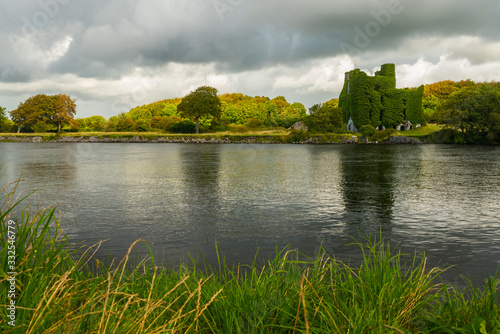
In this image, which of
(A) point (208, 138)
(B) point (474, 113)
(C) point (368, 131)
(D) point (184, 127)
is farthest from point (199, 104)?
(B) point (474, 113)

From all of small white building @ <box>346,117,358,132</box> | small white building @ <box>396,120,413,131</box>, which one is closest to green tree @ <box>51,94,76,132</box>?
small white building @ <box>346,117,358,132</box>

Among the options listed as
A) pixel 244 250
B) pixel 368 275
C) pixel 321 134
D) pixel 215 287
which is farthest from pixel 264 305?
pixel 321 134

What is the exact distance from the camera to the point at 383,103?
89.4m

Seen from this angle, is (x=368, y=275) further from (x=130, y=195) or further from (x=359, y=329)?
(x=130, y=195)

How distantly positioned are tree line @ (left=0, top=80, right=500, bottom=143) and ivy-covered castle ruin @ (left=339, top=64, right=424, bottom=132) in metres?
4.72

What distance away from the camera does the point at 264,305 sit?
4.05 metres

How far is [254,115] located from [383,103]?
43300 millimetres

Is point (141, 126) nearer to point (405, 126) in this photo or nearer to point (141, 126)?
point (141, 126)

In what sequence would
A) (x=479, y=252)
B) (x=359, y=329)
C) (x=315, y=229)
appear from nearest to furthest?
(x=359, y=329)
(x=479, y=252)
(x=315, y=229)

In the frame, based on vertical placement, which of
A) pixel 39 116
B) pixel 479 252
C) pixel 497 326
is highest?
pixel 39 116

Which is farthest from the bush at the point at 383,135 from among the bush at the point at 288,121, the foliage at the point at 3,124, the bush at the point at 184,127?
the foliage at the point at 3,124

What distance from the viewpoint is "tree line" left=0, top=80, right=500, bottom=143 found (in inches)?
2623

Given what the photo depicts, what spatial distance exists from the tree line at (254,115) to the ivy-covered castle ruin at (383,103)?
4.72m

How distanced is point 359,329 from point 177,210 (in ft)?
33.8
